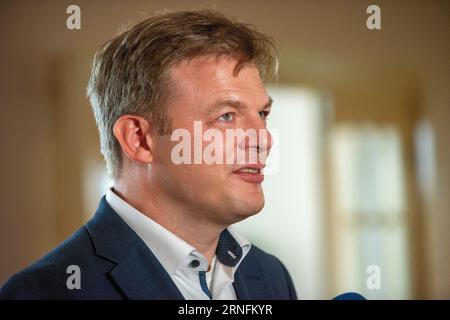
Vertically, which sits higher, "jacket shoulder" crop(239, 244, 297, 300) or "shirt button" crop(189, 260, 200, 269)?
"shirt button" crop(189, 260, 200, 269)

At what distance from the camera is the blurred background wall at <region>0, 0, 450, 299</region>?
127cm

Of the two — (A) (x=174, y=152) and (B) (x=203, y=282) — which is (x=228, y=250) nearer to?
(B) (x=203, y=282)

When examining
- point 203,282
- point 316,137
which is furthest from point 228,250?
point 316,137

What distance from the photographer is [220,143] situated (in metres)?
1.08

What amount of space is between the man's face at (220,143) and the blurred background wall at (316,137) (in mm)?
266

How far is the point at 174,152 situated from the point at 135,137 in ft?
0.28

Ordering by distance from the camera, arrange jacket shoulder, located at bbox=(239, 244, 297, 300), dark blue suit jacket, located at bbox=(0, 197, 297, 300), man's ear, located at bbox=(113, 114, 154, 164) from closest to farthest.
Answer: dark blue suit jacket, located at bbox=(0, 197, 297, 300) < man's ear, located at bbox=(113, 114, 154, 164) < jacket shoulder, located at bbox=(239, 244, 297, 300)

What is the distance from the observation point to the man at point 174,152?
3.43 ft

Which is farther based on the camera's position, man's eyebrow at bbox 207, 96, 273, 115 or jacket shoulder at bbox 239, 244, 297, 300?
jacket shoulder at bbox 239, 244, 297, 300

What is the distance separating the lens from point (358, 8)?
137 centimetres

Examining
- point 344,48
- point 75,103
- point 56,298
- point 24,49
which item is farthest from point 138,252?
point 344,48

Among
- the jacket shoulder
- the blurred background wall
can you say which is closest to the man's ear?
the blurred background wall

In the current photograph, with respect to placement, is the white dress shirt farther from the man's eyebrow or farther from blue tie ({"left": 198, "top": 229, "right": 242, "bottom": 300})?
the man's eyebrow

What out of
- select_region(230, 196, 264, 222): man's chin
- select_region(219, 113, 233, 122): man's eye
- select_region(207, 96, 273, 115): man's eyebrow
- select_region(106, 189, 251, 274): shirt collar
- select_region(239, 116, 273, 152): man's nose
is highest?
select_region(207, 96, 273, 115): man's eyebrow
